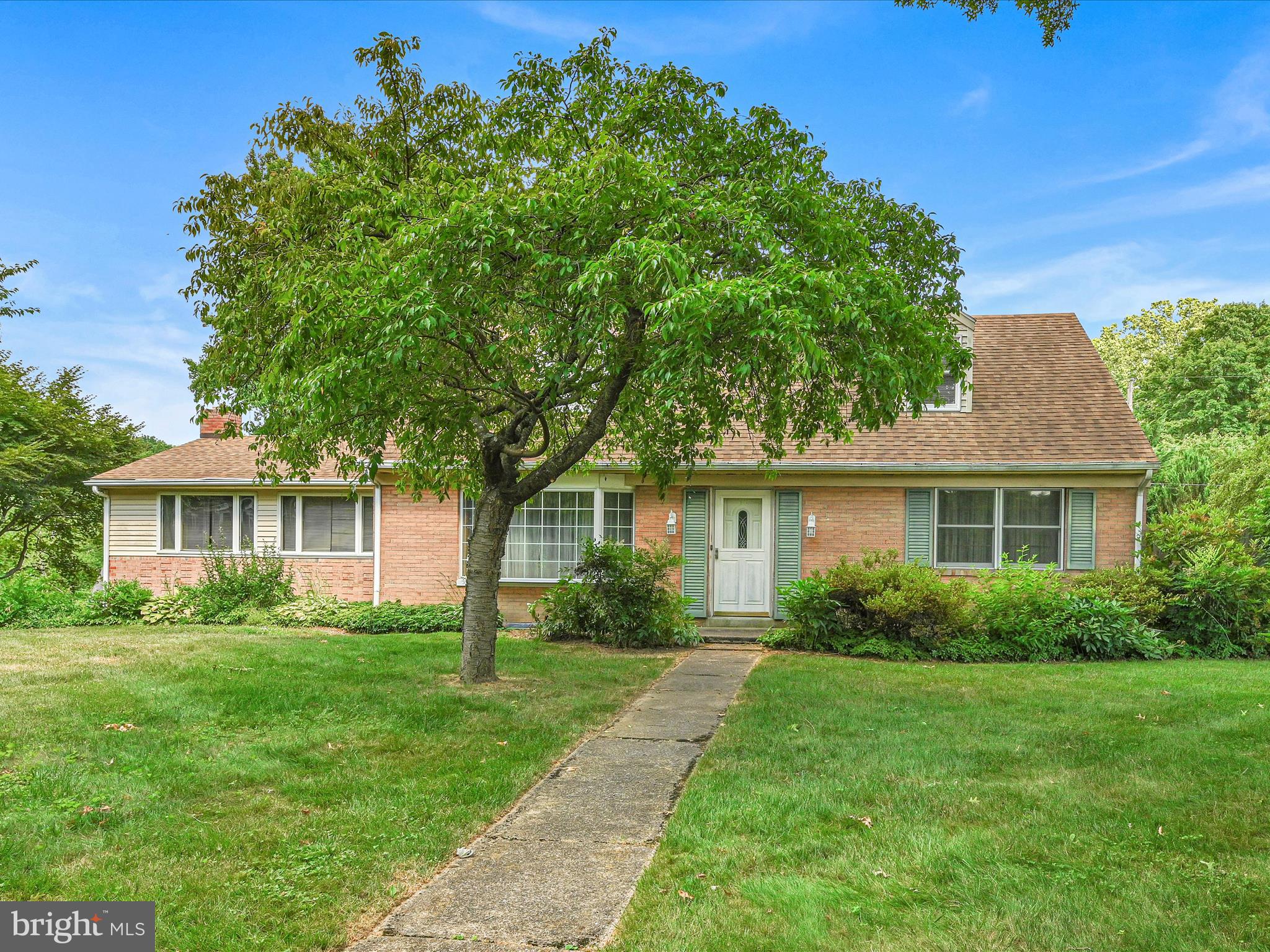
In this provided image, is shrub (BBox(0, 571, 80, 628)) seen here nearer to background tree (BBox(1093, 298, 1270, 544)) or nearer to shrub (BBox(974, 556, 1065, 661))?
shrub (BBox(974, 556, 1065, 661))

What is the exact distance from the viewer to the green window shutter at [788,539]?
567 inches

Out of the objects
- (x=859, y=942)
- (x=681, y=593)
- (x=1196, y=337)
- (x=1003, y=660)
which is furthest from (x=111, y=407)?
(x=1196, y=337)

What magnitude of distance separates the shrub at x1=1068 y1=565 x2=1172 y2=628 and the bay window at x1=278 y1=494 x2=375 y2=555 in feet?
39.3

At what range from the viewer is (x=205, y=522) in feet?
53.5

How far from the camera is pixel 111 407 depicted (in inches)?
896

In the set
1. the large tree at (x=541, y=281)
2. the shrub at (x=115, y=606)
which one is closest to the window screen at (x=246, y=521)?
the shrub at (x=115, y=606)

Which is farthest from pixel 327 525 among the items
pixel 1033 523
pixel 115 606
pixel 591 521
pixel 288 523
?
pixel 1033 523

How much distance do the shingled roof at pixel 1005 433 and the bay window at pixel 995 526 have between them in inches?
28.7

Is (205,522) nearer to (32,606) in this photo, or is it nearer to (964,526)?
(32,606)

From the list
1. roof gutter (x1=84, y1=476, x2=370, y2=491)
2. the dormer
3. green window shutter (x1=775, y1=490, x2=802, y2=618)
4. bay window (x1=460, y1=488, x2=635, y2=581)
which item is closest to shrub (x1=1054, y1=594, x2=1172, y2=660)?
green window shutter (x1=775, y1=490, x2=802, y2=618)

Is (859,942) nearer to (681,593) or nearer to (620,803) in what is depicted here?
(620,803)

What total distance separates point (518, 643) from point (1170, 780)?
8.37 metres

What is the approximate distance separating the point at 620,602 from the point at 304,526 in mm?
7093

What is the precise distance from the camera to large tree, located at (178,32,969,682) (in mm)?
6504
